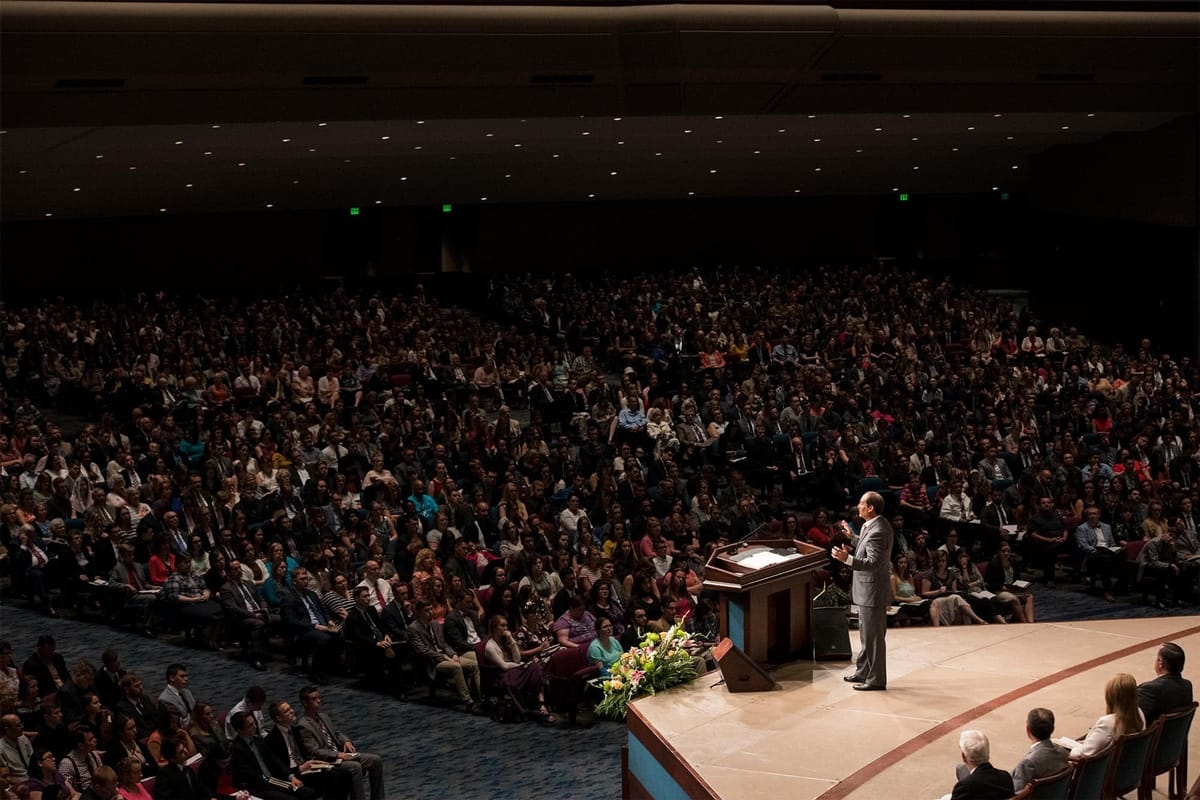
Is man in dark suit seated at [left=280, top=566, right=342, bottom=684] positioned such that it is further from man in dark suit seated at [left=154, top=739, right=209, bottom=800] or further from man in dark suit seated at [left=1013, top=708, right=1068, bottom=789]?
man in dark suit seated at [left=1013, top=708, right=1068, bottom=789]

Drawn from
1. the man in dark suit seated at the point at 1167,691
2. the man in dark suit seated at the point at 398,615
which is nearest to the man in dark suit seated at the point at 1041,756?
the man in dark suit seated at the point at 1167,691

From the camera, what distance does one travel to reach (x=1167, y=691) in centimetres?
645

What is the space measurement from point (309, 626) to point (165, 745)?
2.39m

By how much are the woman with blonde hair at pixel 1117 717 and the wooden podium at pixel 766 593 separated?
5.94 feet

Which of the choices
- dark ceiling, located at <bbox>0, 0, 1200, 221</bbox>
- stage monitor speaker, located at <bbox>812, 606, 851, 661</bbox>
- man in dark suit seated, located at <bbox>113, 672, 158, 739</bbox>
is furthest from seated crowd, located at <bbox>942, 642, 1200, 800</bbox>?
dark ceiling, located at <bbox>0, 0, 1200, 221</bbox>

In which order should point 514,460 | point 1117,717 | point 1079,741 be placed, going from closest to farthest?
point 1117,717 < point 1079,741 < point 514,460

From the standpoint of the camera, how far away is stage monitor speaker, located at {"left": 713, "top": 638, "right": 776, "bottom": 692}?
763cm

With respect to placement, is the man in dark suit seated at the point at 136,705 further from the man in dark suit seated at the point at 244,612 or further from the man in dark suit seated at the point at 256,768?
the man in dark suit seated at the point at 244,612

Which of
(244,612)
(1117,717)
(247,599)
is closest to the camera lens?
(1117,717)

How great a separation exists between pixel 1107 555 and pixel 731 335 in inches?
273

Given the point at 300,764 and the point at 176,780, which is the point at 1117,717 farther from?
the point at 176,780

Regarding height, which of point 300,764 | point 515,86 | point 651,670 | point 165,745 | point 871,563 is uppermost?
point 515,86

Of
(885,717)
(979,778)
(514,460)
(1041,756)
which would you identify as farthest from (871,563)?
(514,460)

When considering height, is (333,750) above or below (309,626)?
below
